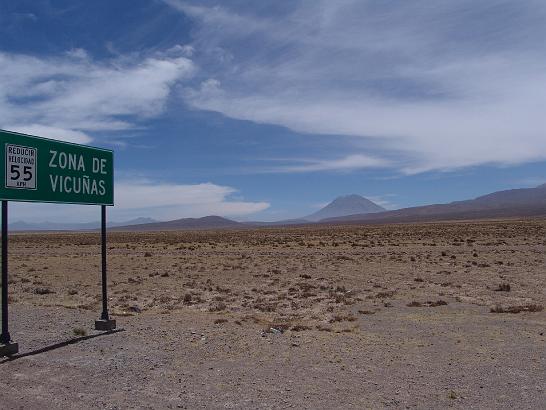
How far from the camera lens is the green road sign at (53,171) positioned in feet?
29.5

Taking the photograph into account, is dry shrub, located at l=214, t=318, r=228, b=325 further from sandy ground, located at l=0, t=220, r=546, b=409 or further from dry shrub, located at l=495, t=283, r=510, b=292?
dry shrub, located at l=495, t=283, r=510, b=292

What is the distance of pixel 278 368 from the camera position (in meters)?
8.27

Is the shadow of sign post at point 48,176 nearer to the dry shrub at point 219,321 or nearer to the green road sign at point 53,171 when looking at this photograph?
the green road sign at point 53,171

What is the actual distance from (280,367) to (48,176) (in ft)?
17.2

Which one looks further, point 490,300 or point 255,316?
point 490,300

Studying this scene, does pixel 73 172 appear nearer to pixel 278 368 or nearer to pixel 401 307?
pixel 278 368

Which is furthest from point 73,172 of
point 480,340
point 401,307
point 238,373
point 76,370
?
point 401,307

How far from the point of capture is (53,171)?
9953mm

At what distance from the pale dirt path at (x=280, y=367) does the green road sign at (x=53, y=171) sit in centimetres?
263

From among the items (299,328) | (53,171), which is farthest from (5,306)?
(299,328)

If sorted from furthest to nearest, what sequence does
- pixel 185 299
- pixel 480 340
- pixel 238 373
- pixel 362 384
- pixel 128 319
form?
pixel 185 299 → pixel 128 319 → pixel 480 340 → pixel 238 373 → pixel 362 384

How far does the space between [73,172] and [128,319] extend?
3.97 meters

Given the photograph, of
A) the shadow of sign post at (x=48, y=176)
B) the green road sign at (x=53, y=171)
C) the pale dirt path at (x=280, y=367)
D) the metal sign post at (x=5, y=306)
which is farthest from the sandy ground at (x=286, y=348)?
the green road sign at (x=53, y=171)

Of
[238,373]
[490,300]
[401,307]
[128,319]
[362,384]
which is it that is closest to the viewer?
[362,384]
